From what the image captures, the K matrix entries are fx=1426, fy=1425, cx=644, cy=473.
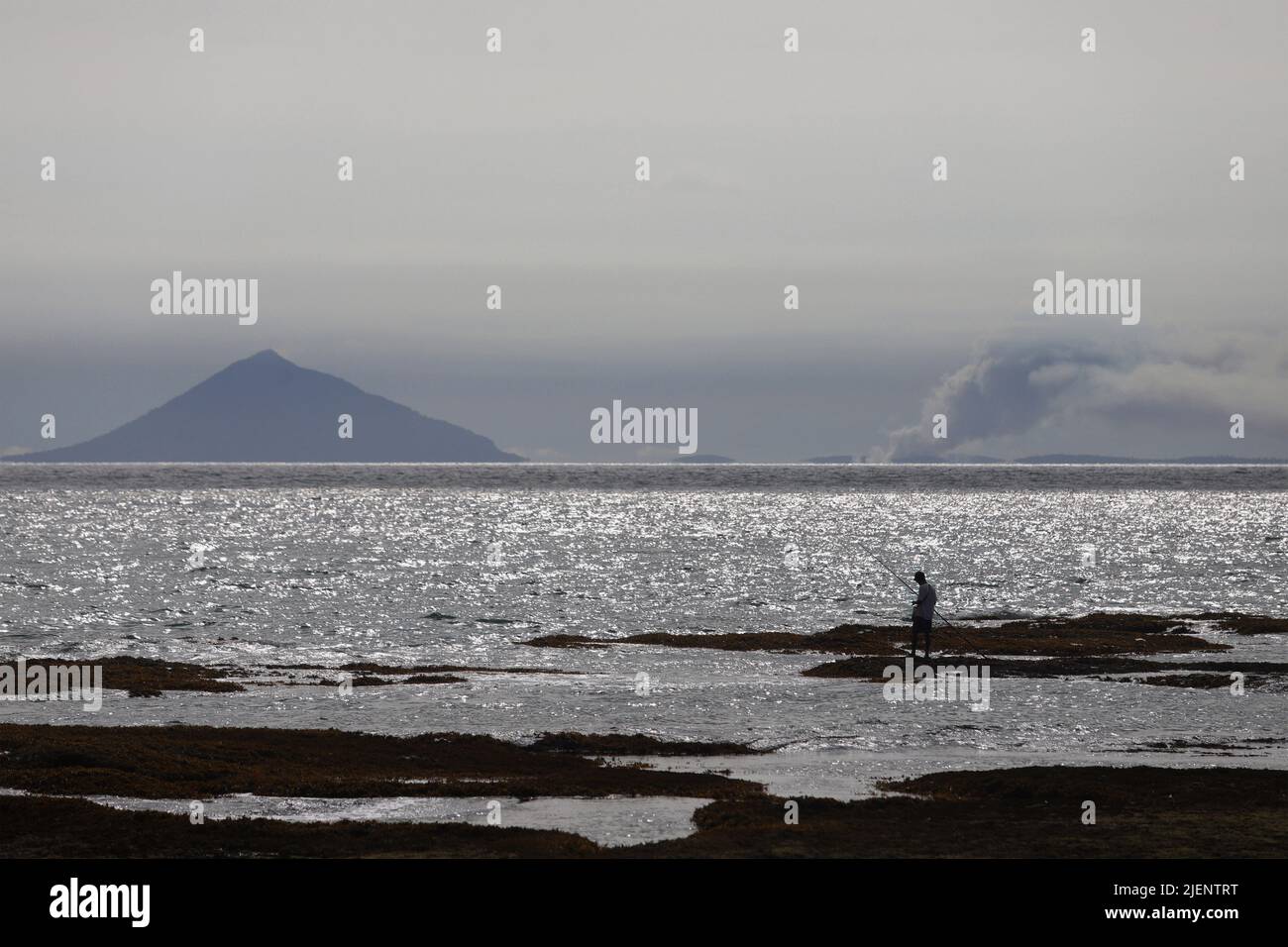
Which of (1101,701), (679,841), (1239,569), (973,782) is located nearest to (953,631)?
(1101,701)

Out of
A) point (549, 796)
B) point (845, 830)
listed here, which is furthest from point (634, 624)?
point (845, 830)

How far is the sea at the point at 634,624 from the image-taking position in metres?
27.9

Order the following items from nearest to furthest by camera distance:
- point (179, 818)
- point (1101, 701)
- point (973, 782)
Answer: point (179, 818), point (973, 782), point (1101, 701)

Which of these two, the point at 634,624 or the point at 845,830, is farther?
the point at 634,624

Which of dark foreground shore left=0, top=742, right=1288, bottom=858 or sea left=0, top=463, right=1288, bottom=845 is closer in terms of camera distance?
dark foreground shore left=0, top=742, right=1288, bottom=858

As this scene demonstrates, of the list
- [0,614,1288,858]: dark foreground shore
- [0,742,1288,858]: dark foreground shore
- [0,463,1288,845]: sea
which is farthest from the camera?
[0,463,1288,845]: sea

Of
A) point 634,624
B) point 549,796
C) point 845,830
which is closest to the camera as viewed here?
point 845,830

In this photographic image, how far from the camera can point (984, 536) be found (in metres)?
135

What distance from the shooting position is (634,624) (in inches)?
2329

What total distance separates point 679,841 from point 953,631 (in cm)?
3578

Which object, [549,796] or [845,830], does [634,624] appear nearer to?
[549,796]

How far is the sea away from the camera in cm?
2789
